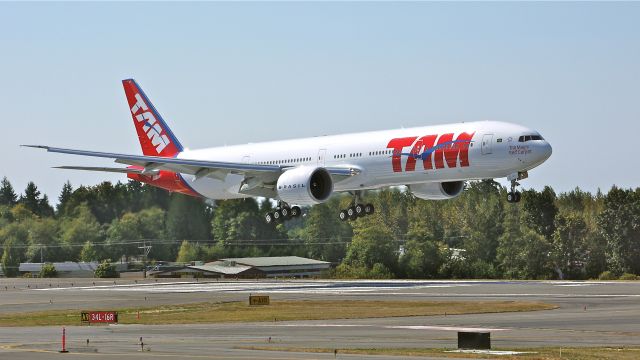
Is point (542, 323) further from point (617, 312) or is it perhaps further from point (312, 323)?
point (312, 323)

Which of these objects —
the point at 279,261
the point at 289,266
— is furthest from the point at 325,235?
the point at 279,261

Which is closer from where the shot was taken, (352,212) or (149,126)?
(352,212)

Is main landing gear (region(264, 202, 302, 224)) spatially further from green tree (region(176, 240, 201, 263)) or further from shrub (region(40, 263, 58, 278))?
shrub (region(40, 263, 58, 278))

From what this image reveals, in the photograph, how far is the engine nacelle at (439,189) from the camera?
8581 centimetres

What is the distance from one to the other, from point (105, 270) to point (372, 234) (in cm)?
2967

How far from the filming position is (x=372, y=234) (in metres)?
128

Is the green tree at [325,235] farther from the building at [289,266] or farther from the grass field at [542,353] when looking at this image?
the grass field at [542,353]

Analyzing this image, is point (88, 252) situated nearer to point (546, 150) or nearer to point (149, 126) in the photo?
point (149, 126)

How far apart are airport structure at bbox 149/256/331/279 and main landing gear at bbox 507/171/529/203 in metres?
54.4

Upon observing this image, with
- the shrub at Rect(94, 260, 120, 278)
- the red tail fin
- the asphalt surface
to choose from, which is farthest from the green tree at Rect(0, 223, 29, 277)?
the asphalt surface

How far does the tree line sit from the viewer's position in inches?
4963

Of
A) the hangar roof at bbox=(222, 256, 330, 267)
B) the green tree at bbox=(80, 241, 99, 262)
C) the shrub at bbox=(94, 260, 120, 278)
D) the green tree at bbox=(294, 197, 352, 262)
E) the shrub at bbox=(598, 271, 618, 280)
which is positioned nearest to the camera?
the shrub at bbox=(598, 271, 618, 280)

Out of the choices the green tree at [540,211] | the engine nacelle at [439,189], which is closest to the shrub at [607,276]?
the green tree at [540,211]

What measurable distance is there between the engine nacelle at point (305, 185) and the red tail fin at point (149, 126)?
17.1 metres
